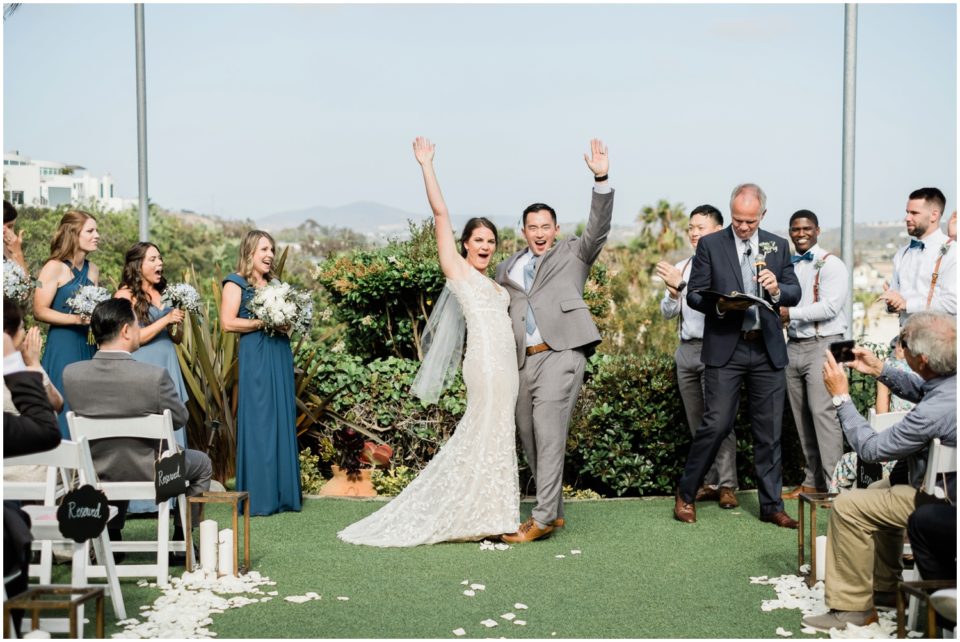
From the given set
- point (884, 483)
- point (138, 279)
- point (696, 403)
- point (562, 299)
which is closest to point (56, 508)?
point (138, 279)

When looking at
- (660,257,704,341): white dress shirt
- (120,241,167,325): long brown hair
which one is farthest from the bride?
(120,241,167,325): long brown hair

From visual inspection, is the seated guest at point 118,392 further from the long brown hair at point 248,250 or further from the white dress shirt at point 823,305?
the white dress shirt at point 823,305

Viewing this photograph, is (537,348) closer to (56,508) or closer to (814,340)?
(814,340)

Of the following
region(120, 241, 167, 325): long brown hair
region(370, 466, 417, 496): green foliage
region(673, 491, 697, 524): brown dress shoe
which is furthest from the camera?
region(370, 466, 417, 496): green foliage

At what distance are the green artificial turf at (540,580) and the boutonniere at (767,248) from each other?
179cm

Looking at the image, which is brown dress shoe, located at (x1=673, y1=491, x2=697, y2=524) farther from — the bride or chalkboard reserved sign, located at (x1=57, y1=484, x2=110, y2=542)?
chalkboard reserved sign, located at (x1=57, y1=484, x2=110, y2=542)

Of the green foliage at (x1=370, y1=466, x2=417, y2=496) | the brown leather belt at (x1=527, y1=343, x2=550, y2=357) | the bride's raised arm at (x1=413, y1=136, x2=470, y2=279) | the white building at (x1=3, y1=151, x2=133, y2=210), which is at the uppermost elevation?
the white building at (x1=3, y1=151, x2=133, y2=210)

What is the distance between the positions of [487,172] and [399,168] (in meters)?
8.37

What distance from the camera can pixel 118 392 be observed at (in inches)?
220

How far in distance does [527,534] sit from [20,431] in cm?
340

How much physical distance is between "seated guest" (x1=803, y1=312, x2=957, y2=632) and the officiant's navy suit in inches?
73.7

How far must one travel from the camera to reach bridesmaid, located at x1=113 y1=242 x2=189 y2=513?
7172 mm

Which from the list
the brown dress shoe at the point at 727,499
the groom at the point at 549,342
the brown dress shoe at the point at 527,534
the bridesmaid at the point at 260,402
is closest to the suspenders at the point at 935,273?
the brown dress shoe at the point at 727,499

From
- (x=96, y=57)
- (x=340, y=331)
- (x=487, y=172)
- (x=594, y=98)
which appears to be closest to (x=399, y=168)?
(x=487, y=172)
